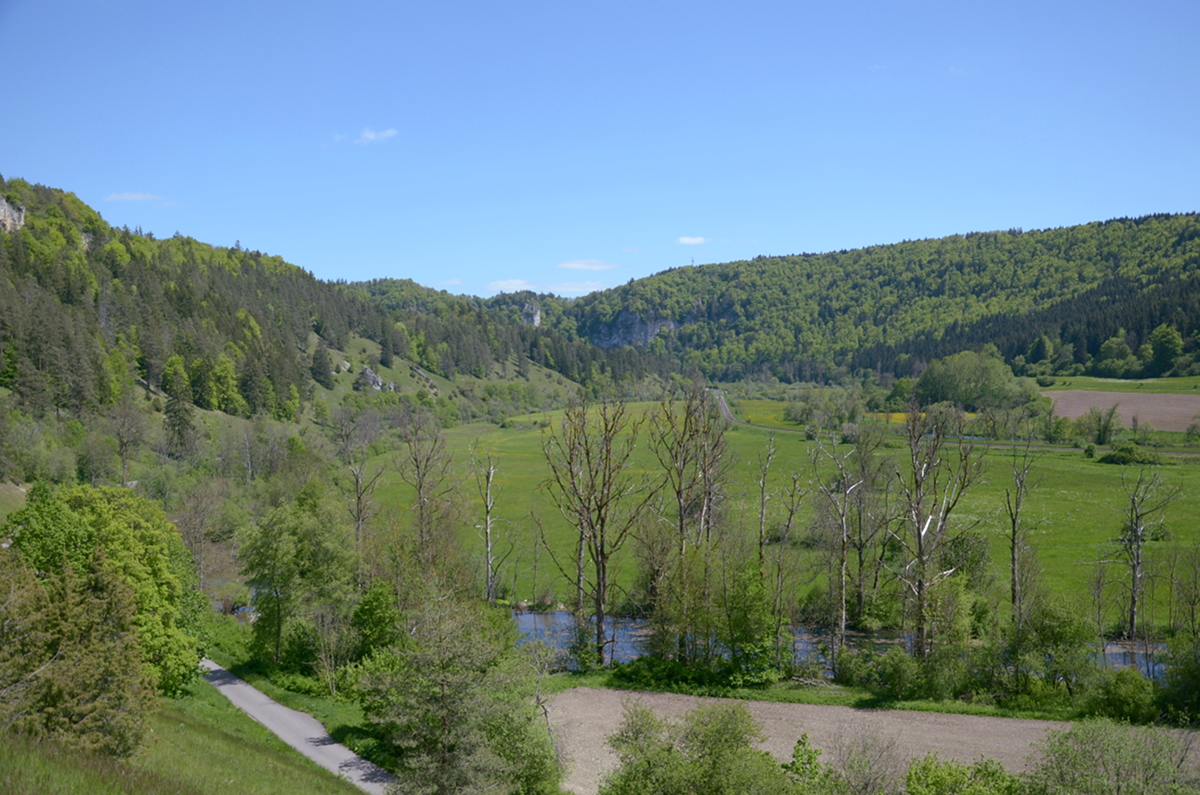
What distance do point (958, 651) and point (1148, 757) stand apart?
1565 cm

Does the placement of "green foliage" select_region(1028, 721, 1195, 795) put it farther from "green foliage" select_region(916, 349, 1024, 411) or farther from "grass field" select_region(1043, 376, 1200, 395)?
"grass field" select_region(1043, 376, 1200, 395)

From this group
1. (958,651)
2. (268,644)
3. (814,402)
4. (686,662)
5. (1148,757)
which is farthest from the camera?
(814,402)

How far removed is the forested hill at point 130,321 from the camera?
293 ft

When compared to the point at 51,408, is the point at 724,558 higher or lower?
lower

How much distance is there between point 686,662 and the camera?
1293 inches

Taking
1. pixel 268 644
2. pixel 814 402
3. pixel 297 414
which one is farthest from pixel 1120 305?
pixel 268 644

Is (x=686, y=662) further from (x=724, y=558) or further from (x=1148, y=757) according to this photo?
(x=1148, y=757)

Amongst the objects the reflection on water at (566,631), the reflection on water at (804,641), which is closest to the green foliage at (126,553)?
the reflection on water at (804,641)

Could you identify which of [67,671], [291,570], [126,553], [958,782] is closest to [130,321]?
[291,570]

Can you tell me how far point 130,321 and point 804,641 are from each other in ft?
389

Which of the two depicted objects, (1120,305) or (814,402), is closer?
(814,402)

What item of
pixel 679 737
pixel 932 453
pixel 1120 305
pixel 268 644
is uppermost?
pixel 1120 305

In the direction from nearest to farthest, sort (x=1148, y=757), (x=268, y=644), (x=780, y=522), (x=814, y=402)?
1. (x=1148, y=757)
2. (x=268, y=644)
3. (x=780, y=522)
4. (x=814, y=402)

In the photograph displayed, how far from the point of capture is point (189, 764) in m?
18.4
